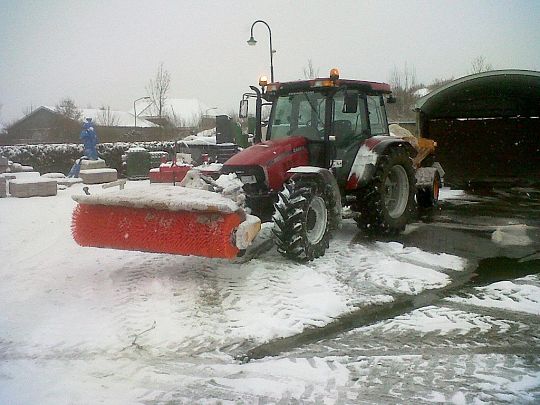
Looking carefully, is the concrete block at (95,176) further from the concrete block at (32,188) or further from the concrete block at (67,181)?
the concrete block at (32,188)

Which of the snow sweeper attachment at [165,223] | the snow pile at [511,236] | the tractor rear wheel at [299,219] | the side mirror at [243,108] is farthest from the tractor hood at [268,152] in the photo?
the snow pile at [511,236]

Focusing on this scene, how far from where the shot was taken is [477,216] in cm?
933

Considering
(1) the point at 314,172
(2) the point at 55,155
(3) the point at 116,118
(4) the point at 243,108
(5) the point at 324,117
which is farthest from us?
(3) the point at 116,118

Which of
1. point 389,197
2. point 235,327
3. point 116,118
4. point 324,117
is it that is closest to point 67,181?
point 389,197

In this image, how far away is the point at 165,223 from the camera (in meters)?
5.00

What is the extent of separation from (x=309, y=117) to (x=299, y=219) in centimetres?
189

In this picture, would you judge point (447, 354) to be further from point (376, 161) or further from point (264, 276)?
point (376, 161)

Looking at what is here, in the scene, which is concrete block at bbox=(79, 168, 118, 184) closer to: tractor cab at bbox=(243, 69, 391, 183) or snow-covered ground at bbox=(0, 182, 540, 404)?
snow-covered ground at bbox=(0, 182, 540, 404)

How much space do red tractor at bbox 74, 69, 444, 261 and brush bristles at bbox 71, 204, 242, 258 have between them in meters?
0.01

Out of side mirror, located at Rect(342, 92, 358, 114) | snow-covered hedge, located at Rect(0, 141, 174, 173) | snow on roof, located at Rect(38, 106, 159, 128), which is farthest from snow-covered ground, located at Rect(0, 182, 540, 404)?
snow on roof, located at Rect(38, 106, 159, 128)

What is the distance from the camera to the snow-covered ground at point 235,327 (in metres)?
3.25

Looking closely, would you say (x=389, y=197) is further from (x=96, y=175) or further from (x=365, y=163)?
(x=96, y=175)

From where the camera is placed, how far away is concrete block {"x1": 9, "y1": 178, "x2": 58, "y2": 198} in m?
12.0

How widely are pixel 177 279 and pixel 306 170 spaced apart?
5.99 feet
